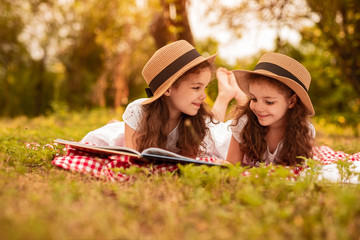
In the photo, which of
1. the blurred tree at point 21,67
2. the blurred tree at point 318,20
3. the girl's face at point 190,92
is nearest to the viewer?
the girl's face at point 190,92

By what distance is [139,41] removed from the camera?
16172 mm

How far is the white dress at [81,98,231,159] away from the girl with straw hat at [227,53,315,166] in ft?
0.91

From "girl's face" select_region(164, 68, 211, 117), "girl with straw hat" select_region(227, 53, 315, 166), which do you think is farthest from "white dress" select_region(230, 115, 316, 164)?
"girl's face" select_region(164, 68, 211, 117)

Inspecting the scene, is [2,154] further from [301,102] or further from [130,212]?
[301,102]

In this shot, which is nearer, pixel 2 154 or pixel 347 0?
pixel 2 154

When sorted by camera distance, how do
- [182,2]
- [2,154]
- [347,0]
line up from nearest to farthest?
[2,154] < [182,2] < [347,0]

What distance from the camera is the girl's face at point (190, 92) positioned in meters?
3.50

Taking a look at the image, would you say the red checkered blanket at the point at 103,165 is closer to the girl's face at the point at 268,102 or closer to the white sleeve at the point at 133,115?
the white sleeve at the point at 133,115

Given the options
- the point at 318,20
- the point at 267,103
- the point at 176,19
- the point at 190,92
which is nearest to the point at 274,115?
the point at 267,103

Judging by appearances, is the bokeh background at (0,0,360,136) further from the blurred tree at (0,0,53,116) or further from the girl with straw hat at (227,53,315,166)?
the girl with straw hat at (227,53,315,166)

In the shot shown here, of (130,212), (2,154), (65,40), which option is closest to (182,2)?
(2,154)

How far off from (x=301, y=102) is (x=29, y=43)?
655 inches

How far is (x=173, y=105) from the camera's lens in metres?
3.72

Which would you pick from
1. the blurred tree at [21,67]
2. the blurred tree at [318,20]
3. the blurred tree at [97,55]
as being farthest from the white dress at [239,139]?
the blurred tree at [21,67]
